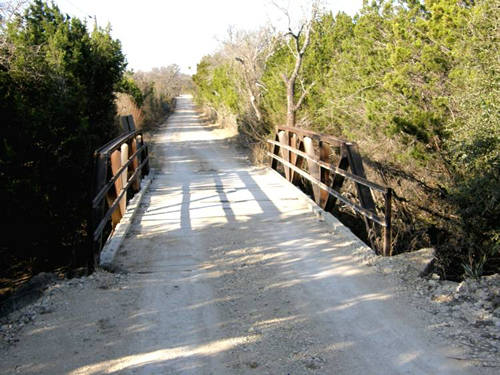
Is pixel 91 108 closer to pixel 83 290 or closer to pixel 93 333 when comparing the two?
pixel 83 290

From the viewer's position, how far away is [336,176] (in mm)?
7254

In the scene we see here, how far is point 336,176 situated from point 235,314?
12.0 feet

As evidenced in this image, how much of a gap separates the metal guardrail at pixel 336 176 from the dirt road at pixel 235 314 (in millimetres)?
430

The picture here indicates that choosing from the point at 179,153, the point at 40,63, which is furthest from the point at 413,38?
the point at 179,153

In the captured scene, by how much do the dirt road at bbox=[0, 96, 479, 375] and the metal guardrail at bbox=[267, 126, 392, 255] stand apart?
430mm

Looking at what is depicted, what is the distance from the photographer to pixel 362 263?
17.3 feet

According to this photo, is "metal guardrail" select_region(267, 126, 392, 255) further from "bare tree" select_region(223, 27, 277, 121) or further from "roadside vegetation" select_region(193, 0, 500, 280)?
"bare tree" select_region(223, 27, 277, 121)

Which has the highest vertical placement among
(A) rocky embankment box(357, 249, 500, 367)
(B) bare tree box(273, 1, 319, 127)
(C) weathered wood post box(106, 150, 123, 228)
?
(B) bare tree box(273, 1, 319, 127)

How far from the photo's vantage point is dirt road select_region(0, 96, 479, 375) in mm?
3344

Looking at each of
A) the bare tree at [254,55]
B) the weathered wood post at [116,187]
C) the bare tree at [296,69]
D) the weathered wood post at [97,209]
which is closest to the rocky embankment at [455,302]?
the weathered wood post at [97,209]

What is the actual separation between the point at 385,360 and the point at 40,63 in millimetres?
7803

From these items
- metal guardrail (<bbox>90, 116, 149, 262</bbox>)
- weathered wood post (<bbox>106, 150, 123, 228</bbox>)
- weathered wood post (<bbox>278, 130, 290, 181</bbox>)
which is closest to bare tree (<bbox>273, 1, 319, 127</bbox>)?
weathered wood post (<bbox>278, 130, 290, 181</bbox>)

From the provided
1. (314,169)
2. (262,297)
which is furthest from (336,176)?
(262,297)

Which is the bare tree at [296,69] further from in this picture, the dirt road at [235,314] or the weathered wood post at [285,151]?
the dirt road at [235,314]
